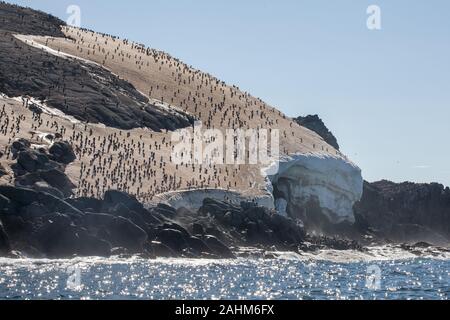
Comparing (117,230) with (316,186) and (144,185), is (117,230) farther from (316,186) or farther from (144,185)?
(316,186)

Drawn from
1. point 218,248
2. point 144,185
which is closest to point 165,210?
point 218,248

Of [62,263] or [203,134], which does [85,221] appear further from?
[203,134]

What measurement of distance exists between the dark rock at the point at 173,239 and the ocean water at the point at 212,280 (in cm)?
451

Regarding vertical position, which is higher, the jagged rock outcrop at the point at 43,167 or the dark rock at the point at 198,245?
the jagged rock outcrop at the point at 43,167

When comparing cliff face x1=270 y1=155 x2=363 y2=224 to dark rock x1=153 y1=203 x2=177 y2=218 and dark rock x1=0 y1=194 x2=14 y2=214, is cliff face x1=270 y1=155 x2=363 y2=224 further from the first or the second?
dark rock x1=0 y1=194 x2=14 y2=214

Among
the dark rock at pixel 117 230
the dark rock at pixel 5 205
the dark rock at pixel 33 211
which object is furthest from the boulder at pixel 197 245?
the dark rock at pixel 5 205

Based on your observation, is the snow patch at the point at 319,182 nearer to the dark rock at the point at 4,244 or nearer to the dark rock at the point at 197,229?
the dark rock at the point at 197,229

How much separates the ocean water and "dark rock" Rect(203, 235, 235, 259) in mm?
2304

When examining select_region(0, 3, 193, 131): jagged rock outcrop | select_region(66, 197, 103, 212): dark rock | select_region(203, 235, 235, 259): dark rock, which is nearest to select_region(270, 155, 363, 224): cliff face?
select_region(0, 3, 193, 131): jagged rock outcrop

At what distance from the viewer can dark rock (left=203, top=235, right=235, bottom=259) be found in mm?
114062

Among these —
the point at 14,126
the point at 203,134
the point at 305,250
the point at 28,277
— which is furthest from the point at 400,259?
the point at 28,277

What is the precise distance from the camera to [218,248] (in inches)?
4508

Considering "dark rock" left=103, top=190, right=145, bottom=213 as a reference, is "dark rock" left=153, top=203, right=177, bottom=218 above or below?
below

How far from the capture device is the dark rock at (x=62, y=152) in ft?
442
